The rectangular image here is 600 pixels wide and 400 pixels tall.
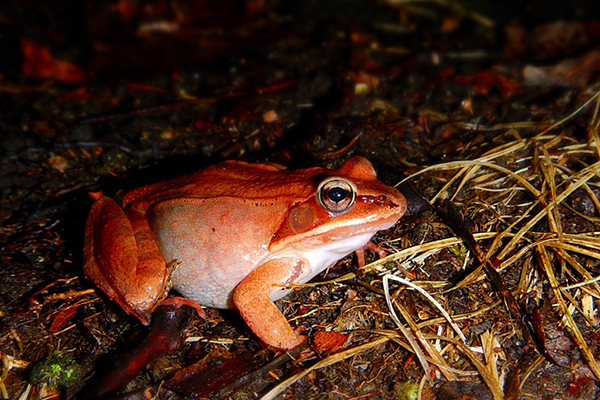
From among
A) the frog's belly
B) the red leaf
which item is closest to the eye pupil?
the frog's belly

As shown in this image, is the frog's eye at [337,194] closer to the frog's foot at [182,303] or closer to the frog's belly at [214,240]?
the frog's belly at [214,240]

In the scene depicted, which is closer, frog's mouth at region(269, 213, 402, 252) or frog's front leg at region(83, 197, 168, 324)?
frog's mouth at region(269, 213, 402, 252)

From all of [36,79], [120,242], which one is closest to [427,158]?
[120,242]

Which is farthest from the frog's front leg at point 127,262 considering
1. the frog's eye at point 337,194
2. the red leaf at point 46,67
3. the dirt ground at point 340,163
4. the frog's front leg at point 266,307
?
the red leaf at point 46,67

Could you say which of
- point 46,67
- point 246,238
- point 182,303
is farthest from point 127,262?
point 46,67

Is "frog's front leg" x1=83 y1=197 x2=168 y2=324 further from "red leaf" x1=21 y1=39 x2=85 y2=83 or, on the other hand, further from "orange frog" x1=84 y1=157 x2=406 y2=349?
"red leaf" x1=21 y1=39 x2=85 y2=83

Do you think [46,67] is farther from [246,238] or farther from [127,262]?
[246,238]

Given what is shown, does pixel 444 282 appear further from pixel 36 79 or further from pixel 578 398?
pixel 36 79
